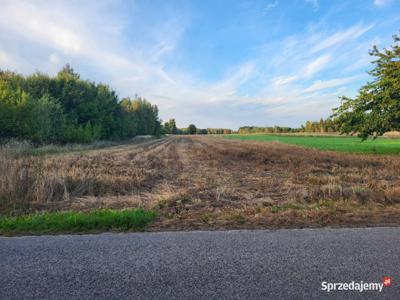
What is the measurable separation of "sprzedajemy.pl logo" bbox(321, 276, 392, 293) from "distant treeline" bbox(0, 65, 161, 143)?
3246cm

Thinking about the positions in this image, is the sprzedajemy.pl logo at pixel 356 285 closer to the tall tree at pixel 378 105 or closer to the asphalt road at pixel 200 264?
the asphalt road at pixel 200 264

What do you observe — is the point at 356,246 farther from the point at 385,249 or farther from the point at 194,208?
the point at 194,208

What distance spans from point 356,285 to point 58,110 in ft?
124

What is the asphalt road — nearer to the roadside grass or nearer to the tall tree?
the roadside grass

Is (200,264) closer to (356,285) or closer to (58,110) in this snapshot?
(356,285)

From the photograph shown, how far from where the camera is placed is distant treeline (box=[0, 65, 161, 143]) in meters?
25.8

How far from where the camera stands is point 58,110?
31.9 meters

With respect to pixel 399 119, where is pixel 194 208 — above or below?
below

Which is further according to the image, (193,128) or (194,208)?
(193,128)

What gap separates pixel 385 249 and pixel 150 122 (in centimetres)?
8991

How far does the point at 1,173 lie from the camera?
26.7 feet

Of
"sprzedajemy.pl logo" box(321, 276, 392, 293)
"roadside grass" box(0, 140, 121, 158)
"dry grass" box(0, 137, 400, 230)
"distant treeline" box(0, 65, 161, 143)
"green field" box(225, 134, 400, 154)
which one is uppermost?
"distant treeline" box(0, 65, 161, 143)

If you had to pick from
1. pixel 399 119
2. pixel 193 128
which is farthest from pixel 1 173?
pixel 193 128

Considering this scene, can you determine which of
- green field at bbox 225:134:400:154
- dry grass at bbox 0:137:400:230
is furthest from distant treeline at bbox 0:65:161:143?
green field at bbox 225:134:400:154
